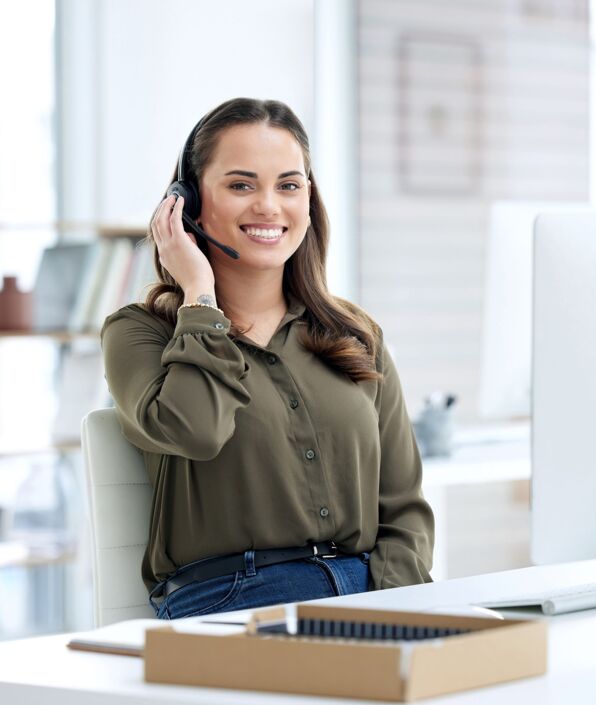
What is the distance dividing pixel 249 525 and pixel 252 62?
2.41 metres

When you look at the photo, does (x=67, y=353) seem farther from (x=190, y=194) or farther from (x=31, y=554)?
(x=190, y=194)

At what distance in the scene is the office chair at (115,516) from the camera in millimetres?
1731

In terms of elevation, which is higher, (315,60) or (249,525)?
(315,60)

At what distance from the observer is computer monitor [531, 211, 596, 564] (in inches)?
59.2

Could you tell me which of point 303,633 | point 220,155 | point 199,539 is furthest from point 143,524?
point 303,633

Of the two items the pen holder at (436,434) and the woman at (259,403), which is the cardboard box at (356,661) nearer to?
the woman at (259,403)

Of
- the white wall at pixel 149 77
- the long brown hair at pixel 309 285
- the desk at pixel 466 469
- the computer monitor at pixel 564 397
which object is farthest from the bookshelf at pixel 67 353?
the computer monitor at pixel 564 397

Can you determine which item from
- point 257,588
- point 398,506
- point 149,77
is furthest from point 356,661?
point 149,77

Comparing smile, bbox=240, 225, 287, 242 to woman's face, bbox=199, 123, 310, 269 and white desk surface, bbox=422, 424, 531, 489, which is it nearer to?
woman's face, bbox=199, 123, 310, 269

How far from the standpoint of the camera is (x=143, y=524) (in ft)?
5.86

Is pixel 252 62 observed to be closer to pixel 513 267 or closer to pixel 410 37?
pixel 410 37

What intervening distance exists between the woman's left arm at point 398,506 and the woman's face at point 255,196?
0.29 metres

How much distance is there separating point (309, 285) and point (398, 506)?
1.39 ft

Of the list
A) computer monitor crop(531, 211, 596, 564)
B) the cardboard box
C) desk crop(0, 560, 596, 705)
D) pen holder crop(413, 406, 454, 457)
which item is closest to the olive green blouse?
computer monitor crop(531, 211, 596, 564)
